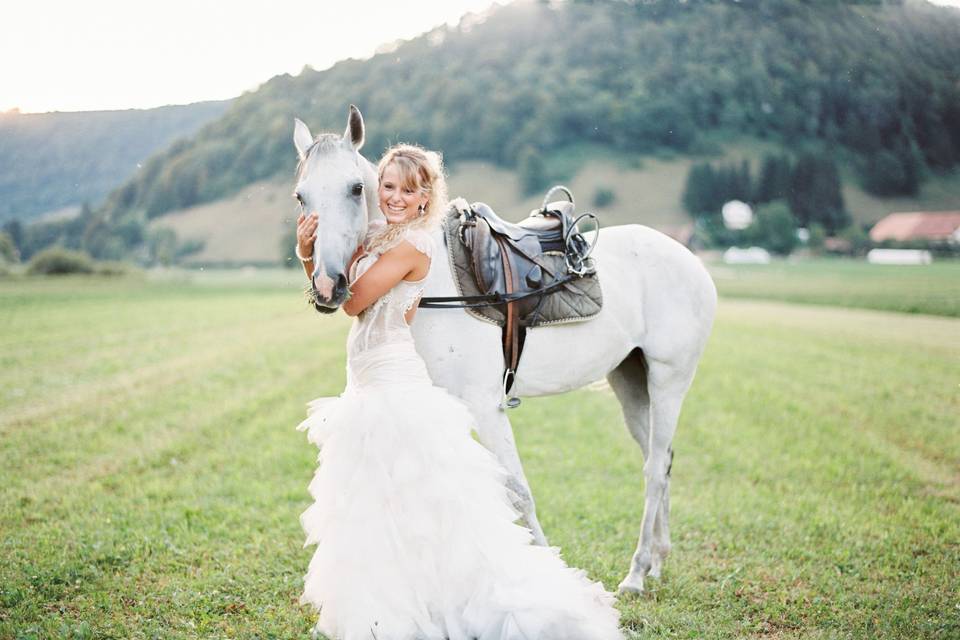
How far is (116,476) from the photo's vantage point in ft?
23.3

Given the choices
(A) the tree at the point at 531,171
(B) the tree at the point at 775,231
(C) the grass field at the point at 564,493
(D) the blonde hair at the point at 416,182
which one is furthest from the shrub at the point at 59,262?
(B) the tree at the point at 775,231

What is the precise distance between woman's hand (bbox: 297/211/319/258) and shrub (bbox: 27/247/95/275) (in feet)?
87.5

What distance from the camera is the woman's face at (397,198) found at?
10.7ft

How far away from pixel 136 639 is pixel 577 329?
303cm

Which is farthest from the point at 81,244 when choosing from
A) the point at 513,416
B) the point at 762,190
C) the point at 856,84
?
the point at 856,84

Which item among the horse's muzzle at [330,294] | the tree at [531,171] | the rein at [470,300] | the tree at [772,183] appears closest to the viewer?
the horse's muzzle at [330,294]

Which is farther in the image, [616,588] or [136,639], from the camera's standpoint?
[616,588]

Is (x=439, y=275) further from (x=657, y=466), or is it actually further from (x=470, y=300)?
(x=657, y=466)

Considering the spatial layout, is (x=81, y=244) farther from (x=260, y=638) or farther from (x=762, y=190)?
(x=762, y=190)

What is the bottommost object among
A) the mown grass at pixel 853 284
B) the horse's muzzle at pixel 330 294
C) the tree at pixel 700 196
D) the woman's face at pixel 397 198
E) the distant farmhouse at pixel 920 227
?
the mown grass at pixel 853 284

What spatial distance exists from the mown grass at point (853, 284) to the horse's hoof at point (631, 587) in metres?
23.7

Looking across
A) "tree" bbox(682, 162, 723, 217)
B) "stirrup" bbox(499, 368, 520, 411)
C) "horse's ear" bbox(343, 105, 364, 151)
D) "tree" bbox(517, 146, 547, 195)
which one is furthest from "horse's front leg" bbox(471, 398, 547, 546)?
"tree" bbox(682, 162, 723, 217)

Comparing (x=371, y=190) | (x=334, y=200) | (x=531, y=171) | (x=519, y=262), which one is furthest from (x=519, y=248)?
(x=531, y=171)

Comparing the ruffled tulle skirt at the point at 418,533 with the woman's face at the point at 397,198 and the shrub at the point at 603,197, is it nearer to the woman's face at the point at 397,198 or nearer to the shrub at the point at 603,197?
the woman's face at the point at 397,198
